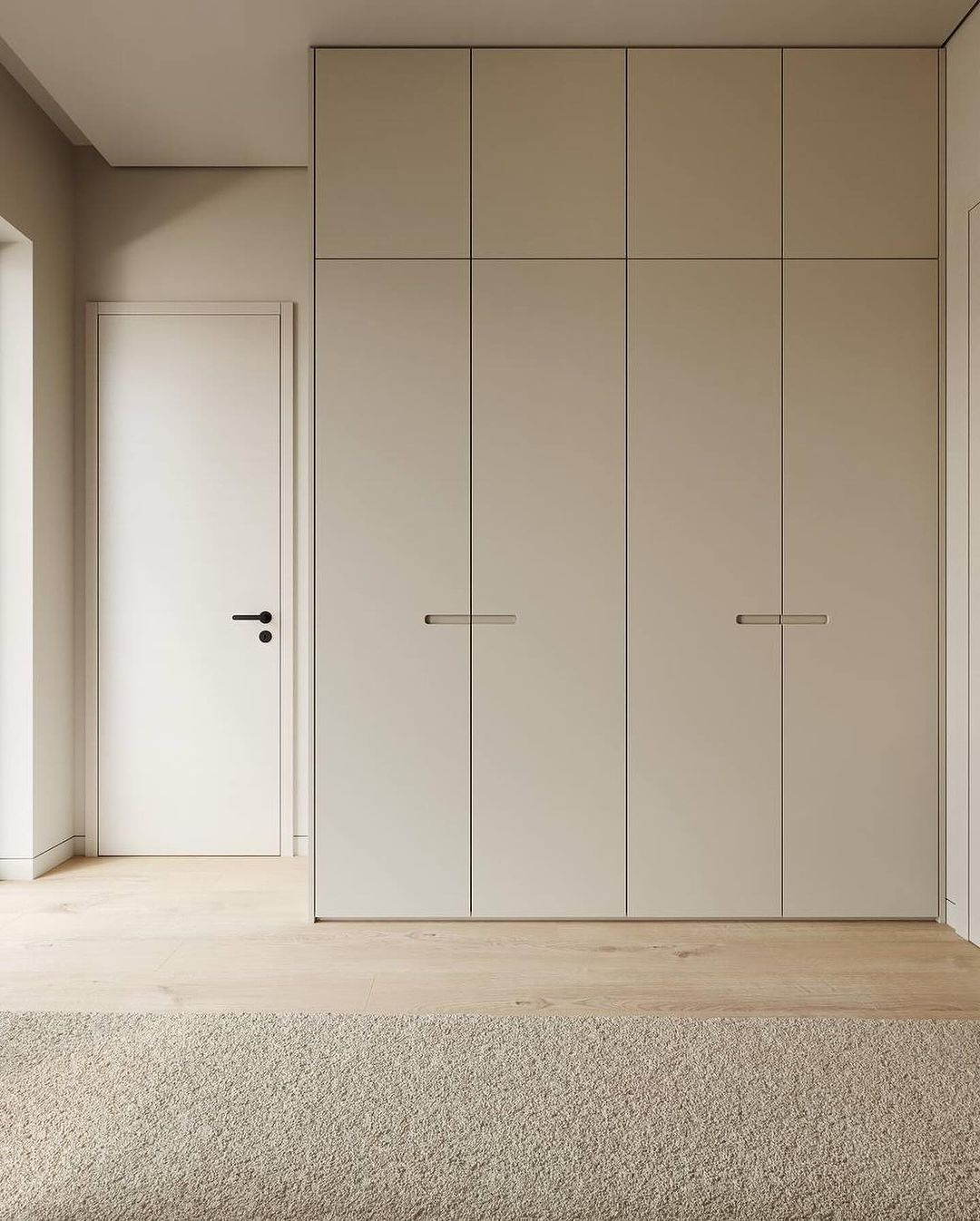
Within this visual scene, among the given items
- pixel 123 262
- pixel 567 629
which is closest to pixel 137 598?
pixel 123 262

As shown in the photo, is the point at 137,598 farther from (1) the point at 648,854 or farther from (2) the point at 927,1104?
(2) the point at 927,1104

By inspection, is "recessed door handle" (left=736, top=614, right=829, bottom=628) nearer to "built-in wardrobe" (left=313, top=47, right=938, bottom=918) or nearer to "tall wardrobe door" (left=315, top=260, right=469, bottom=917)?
"built-in wardrobe" (left=313, top=47, right=938, bottom=918)

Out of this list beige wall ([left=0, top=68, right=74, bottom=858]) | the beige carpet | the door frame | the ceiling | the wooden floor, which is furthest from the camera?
the door frame

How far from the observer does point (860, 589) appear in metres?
2.95

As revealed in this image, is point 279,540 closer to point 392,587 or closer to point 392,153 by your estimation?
point 392,587

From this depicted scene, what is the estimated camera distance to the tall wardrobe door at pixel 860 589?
2934 mm

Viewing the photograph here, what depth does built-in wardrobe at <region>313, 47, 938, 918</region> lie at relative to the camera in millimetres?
2914

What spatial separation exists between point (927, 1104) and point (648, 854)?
3.81 ft

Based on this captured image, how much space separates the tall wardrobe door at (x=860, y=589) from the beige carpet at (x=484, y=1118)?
0.81 m

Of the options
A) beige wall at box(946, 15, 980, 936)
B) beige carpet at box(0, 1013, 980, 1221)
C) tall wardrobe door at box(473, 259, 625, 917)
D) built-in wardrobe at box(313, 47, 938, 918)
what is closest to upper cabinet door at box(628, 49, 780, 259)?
built-in wardrobe at box(313, 47, 938, 918)

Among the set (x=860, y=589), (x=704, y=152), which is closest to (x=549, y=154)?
(x=704, y=152)

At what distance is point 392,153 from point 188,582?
1.87 metres

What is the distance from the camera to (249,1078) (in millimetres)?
1979

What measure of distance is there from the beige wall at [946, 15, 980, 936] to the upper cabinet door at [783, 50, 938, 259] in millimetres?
67
